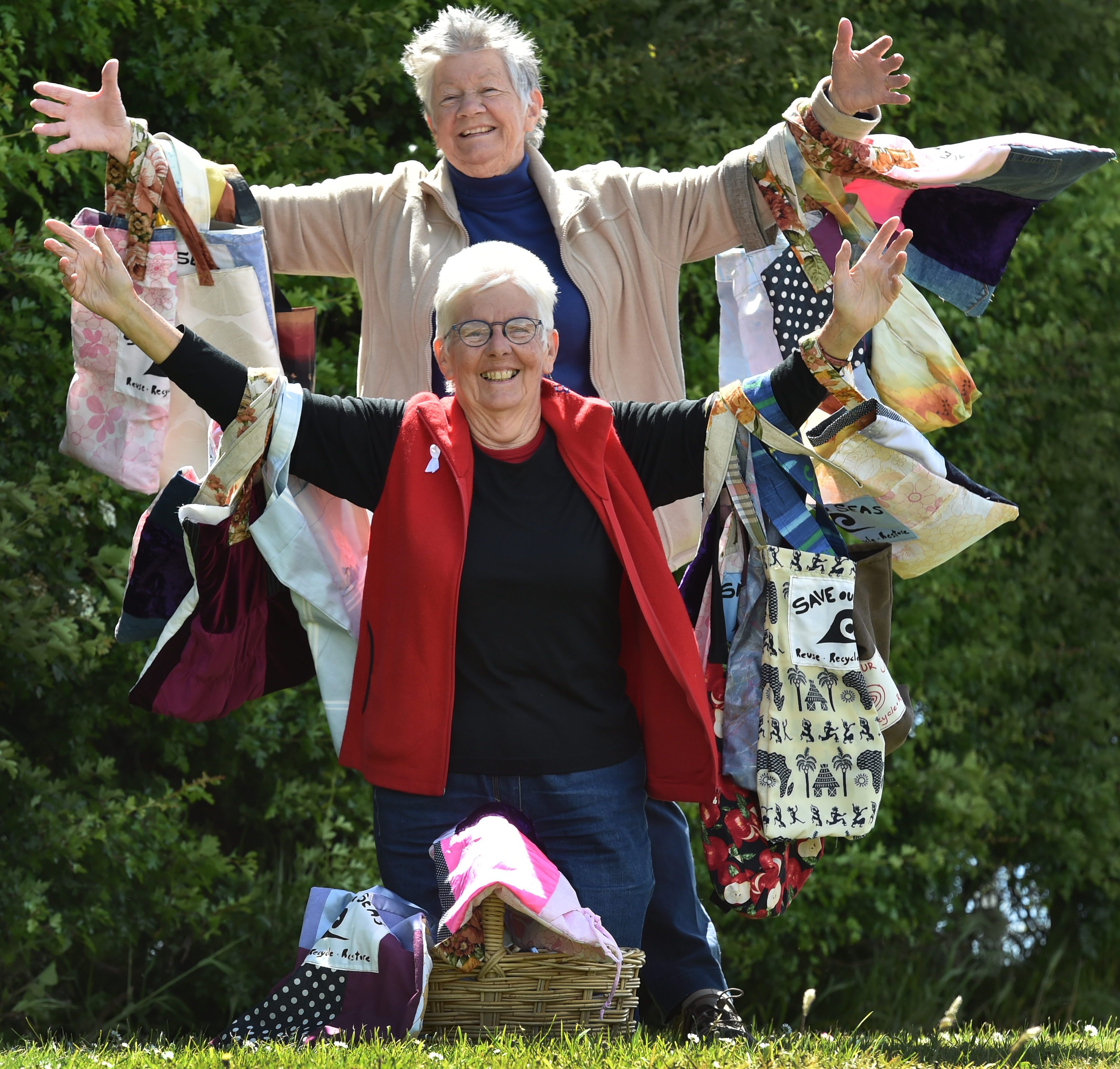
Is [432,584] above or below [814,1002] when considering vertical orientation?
above

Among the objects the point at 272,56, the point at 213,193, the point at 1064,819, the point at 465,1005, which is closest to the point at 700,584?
the point at 465,1005

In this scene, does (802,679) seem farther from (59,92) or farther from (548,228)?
(59,92)

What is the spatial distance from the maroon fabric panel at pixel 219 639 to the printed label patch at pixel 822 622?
3.74 feet

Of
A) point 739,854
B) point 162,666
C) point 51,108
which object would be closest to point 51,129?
point 51,108

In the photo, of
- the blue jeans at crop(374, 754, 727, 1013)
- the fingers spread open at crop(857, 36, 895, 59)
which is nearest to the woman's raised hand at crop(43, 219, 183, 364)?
the blue jeans at crop(374, 754, 727, 1013)

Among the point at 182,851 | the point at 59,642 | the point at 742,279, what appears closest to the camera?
the point at 742,279

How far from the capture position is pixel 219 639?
322 cm

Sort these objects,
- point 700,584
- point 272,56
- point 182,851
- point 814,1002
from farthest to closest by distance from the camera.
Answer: point 814,1002 → point 272,56 → point 182,851 → point 700,584

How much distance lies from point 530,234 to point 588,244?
5.6 inches

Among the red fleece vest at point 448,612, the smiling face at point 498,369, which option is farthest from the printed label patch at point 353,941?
the smiling face at point 498,369

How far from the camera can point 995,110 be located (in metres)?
5.78

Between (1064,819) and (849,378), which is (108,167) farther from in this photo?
(1064,819)

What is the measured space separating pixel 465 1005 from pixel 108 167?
2.06 m

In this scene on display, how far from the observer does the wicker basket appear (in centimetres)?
291
